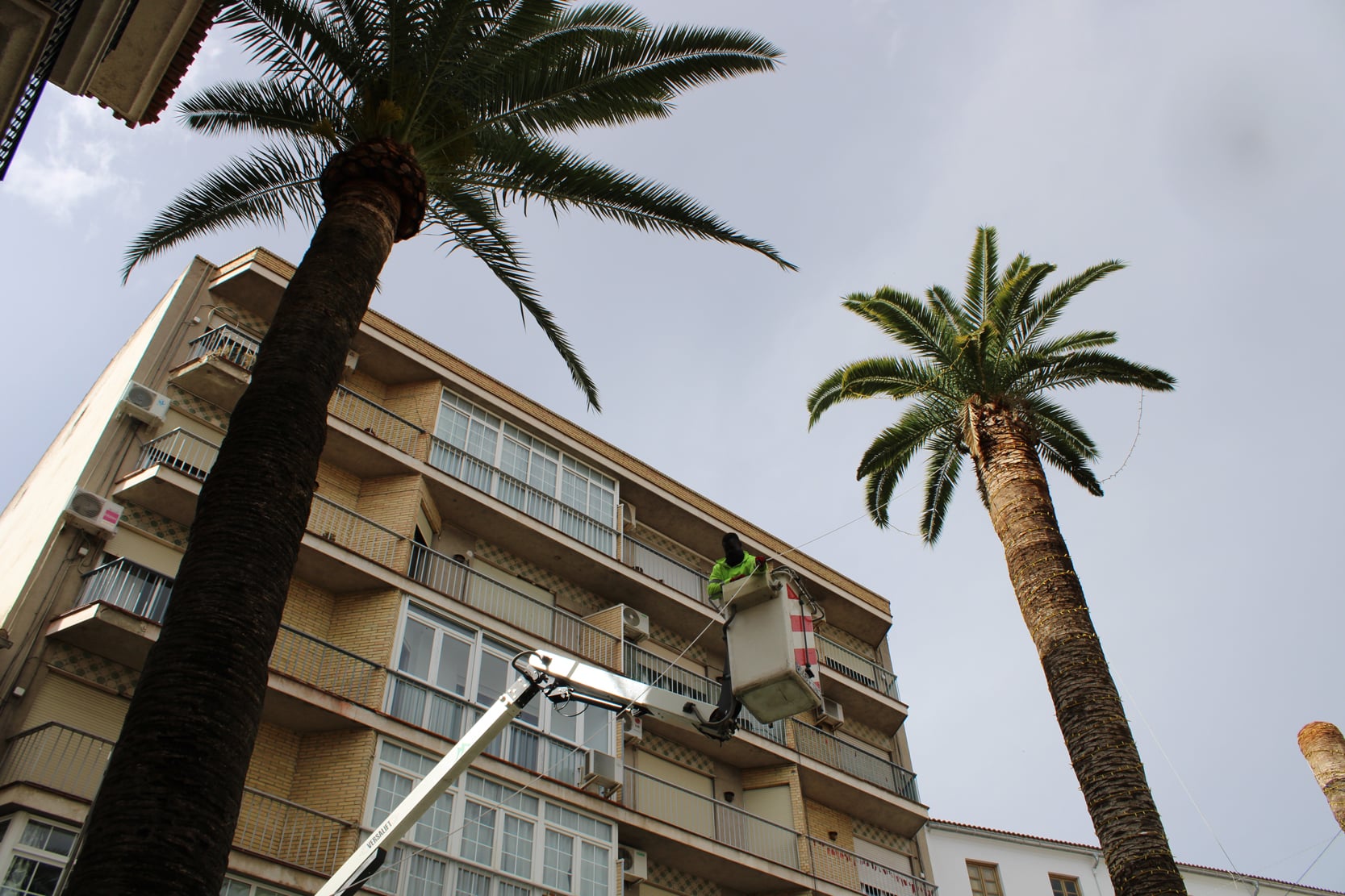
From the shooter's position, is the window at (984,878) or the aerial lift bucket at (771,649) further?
the window at (984,878)

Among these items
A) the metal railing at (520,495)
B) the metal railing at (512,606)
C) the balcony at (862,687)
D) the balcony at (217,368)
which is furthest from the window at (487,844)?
the balcony at (862,687)

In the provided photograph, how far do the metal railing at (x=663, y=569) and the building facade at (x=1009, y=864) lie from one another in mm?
9052

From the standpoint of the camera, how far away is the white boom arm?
30.2 ft

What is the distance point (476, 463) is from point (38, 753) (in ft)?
34.9

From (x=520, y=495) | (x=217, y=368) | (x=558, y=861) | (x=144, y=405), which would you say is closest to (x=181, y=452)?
(x=144, y=405)

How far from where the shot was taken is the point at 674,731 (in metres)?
23.9

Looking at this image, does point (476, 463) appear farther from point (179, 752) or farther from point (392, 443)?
point (179, 752)

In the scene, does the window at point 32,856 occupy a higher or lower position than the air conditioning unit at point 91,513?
lower

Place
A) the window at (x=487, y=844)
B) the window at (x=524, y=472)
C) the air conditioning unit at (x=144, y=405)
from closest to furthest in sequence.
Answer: the window at (x=487, y=844) → the air conditioning unit at (x=144, y=405) → the window at (x=524, y=472)

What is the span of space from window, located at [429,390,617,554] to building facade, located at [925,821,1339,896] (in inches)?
489

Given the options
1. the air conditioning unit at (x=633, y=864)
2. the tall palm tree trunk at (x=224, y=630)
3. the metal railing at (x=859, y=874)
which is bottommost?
the tall palm tree trunk at (x=224, y=630)

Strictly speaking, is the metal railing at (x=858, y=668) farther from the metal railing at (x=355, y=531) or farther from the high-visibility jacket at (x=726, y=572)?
the high-visibility jacket at (x=726, y=572)

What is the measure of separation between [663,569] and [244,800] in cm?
1245

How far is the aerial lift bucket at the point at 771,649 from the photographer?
7.87 meters
